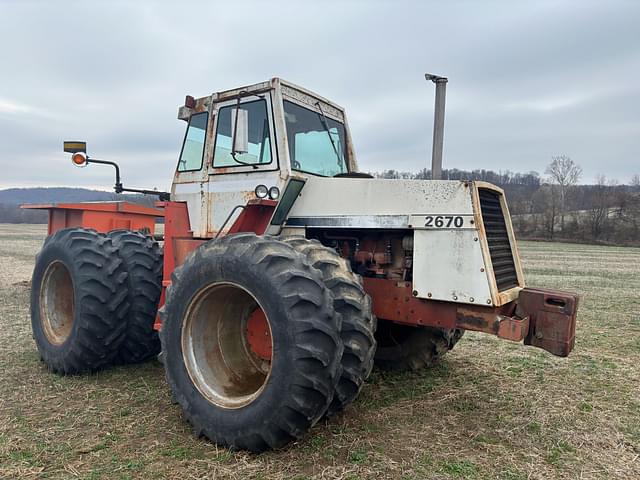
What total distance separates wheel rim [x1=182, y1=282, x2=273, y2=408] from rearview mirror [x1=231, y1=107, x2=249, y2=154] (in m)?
1.18

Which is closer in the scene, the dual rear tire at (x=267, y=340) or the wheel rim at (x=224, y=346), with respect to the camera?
the dual rear tire at (x=267, y=340)

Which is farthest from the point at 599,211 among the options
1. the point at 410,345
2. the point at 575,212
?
the point at 410,345

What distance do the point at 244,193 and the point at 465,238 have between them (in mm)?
1979

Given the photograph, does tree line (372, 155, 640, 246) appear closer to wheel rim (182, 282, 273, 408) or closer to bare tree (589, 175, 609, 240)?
bare tree (589, 175, 609, 240)

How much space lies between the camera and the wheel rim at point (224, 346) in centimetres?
362

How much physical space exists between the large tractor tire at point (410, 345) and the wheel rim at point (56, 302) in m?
3.32

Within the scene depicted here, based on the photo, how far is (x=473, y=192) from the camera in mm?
3441

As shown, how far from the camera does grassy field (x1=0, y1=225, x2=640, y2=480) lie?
3139mm

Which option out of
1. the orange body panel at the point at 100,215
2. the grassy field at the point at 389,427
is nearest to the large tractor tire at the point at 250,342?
the grassy field at the point at 389,427

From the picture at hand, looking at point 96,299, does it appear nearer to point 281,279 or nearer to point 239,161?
point 239,161

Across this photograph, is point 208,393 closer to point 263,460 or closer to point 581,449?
point 263,460

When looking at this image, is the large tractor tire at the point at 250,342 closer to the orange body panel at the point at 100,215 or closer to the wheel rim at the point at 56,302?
the wheel rim at the point at 56,302

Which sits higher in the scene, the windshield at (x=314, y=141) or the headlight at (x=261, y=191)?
the windshield at (x=314, y=141)

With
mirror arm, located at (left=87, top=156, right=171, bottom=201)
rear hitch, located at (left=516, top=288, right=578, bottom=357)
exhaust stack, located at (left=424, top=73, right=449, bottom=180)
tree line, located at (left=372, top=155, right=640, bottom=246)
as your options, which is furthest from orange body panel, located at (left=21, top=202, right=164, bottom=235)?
tree line, located at (left=372, top=155, right=640, bottom=246)
